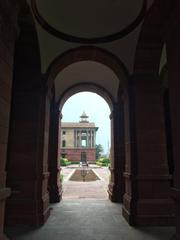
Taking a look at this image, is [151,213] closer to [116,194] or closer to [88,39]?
[116,194]

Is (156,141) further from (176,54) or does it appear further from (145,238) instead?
(176,54)

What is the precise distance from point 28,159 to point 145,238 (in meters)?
2.94

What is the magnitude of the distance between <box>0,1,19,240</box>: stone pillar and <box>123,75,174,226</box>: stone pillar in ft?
9.88

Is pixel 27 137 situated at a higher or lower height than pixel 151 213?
higher

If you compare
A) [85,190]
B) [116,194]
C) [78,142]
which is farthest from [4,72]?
[78,142]

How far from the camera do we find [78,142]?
49156 mm

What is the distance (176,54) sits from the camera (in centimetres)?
286

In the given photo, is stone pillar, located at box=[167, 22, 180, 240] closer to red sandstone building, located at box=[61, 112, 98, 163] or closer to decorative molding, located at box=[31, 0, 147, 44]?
decorative molding, located at box=[31, 0, 147, 44]

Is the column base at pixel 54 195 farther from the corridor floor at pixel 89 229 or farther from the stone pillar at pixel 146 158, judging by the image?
the stone pillar at pixel 146 158

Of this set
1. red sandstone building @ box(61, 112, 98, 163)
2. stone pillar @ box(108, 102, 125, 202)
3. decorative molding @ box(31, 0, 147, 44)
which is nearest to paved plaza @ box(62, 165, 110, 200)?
stone pillar @ box(108, 102, 125, 202)

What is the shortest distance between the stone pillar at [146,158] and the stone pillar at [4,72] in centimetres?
301

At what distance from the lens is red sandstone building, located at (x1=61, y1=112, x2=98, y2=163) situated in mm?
48312

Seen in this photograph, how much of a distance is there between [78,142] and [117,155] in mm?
42327

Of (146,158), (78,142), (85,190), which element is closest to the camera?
(146,158)
